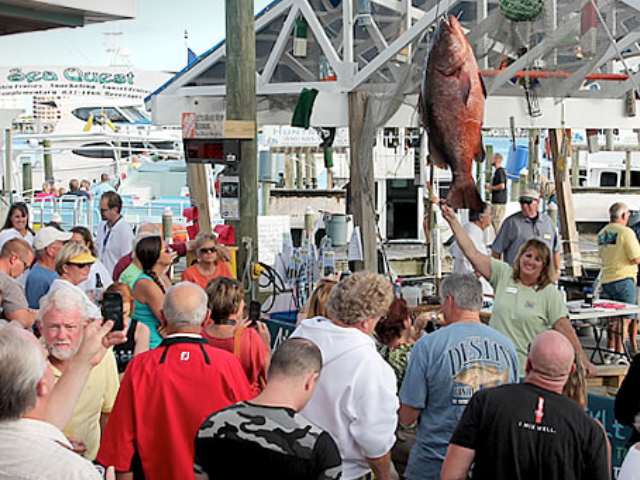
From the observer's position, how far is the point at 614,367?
8.14 meters

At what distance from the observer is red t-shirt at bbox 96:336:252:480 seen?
3848 mm

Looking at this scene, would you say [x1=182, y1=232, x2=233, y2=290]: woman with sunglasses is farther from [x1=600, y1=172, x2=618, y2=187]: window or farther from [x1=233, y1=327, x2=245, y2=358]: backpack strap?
[x1=600, y1=172, x2=618, y2=187]: window

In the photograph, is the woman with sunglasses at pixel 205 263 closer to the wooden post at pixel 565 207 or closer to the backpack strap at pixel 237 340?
the backpack strap at pixel 237 340

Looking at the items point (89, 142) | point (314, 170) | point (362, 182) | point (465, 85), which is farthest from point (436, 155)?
point (89, 142)

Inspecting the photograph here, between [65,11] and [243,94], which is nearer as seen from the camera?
[65,11]

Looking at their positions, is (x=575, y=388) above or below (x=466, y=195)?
below

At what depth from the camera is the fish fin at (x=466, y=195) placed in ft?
18.6

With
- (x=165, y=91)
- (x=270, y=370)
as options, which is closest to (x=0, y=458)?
(x=270, y=370)

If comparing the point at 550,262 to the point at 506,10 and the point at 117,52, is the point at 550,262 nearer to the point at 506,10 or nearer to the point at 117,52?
the point at 506,10

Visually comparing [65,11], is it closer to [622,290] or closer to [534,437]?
[534,437]

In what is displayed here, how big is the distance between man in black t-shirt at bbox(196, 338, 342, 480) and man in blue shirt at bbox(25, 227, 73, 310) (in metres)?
4.01

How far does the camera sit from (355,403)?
3.92 m

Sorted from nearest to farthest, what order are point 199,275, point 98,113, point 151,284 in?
point 151,284, point 199,275, point 98,113

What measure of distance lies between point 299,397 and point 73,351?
1.37 meters
